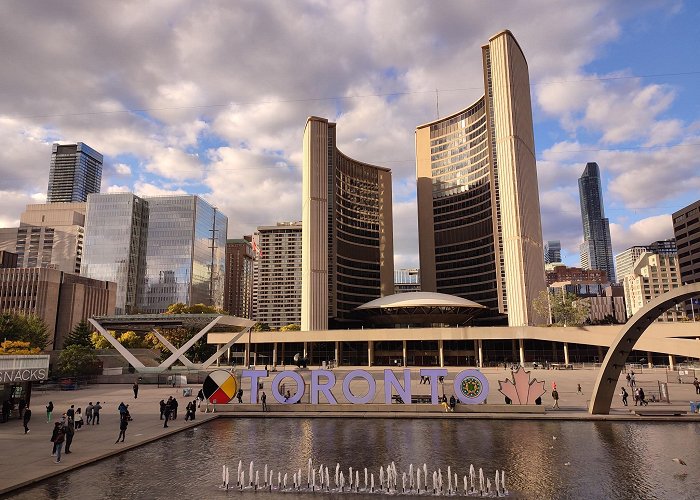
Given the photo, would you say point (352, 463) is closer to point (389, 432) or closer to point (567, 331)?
point (389, 432)

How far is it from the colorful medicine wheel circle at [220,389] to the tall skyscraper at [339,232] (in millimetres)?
86767

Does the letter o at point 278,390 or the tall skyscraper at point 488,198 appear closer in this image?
the letter o at point 278,390

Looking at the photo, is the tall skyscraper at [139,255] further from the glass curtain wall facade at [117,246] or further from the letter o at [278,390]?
the letter o at [278,390]

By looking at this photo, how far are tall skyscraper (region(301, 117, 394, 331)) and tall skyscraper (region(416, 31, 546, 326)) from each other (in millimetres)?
15331

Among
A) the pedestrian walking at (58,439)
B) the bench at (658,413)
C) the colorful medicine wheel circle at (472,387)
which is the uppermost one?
the colorful medicine wheel circle at (472,387)

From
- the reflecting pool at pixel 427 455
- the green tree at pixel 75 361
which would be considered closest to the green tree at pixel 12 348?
the green tree at pixel 75 361

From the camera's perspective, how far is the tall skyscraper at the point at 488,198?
114m

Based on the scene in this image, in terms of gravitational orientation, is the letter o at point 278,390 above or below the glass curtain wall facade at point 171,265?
below

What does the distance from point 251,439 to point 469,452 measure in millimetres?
11566

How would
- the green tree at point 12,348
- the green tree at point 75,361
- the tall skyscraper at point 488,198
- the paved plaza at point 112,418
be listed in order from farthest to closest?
the tall skyscraper at point 488,198
the green tree at point 75,361
the green tree at point 12,348
the paved plaza at point 112,418

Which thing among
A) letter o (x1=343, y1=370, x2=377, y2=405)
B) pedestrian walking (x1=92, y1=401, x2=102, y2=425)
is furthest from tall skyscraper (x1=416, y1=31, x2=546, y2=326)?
pedestrian walking (x1=92, y1=401, x2=102, y2=425)

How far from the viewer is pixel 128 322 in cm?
6856

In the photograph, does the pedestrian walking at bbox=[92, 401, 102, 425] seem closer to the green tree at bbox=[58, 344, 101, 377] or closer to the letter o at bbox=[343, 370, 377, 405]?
the letter o at bbox=[343, 370, 377, 405]

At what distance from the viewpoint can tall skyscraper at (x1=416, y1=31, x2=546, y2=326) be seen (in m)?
114
